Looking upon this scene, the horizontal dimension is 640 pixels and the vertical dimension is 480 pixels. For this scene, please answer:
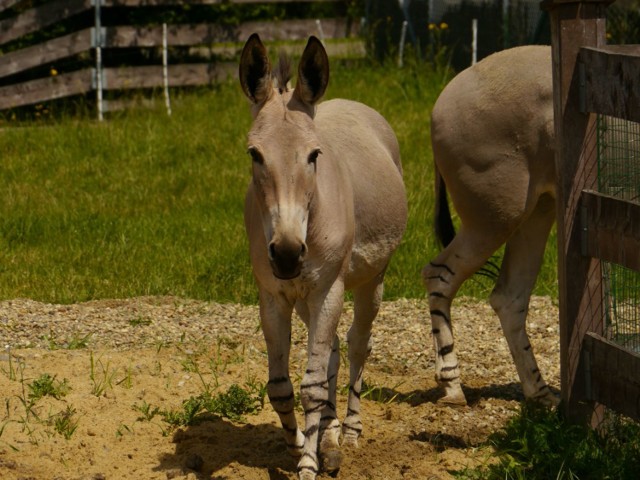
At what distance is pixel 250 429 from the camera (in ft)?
18.4

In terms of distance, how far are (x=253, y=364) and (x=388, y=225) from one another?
1446 millimetres

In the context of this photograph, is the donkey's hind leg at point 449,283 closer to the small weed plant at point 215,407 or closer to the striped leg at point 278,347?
the small weed plant at point 215,407

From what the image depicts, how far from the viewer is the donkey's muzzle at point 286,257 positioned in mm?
4172

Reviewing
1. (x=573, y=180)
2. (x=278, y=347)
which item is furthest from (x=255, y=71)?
(x=573, y=180)

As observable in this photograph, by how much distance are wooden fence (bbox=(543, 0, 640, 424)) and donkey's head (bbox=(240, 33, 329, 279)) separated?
1.14 m

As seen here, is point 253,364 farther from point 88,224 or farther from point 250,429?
point 88,224

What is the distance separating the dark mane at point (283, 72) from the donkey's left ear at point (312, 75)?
11 cm

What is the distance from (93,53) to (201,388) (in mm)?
10910

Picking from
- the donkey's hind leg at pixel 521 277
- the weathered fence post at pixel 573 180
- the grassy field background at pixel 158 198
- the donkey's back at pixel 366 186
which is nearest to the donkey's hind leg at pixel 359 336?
the donkey's back at pixel 366 186

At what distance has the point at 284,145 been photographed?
4395 millimetres

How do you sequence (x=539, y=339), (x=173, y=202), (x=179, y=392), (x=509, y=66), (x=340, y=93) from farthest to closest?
(x=340, y=93)
(x=173, y=202)
(x=539, y=339)
(x=509, y=66)
(x=179, y=392)

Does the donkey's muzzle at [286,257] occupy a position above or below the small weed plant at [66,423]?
above

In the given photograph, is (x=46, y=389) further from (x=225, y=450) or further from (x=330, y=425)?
(x=330, y=425)

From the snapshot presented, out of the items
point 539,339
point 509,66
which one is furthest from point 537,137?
point 539,339
